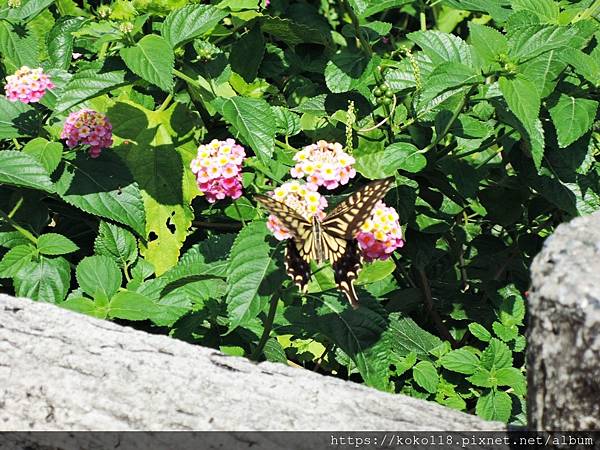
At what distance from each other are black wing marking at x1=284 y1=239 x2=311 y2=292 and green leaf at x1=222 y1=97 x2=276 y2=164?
50cm

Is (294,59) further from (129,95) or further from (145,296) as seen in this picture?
(145,296)

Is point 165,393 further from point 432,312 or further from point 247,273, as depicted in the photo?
point 432,312

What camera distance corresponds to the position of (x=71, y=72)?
9.88 ft

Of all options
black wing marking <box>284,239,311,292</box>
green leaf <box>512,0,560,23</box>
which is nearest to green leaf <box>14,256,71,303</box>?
black wing marking <box>284,239,311,292</box>

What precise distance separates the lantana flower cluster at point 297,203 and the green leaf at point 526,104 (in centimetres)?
54

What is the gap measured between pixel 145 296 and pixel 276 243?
0.49 m

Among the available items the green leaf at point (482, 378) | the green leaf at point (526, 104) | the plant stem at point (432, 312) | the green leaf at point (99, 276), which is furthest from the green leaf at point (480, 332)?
the green leaf at point (99, 276)

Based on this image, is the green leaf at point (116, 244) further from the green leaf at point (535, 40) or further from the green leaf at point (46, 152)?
the green leaf at point (535, 40)

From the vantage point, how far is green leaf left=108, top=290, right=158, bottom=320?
2.20 meters

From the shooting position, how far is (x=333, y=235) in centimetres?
196

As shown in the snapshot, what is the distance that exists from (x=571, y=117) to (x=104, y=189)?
136cm

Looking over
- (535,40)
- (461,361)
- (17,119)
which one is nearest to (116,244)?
(17,119)

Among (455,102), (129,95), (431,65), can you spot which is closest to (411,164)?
(455,102)

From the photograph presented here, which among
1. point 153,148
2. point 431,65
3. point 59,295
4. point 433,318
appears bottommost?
point 433,318
